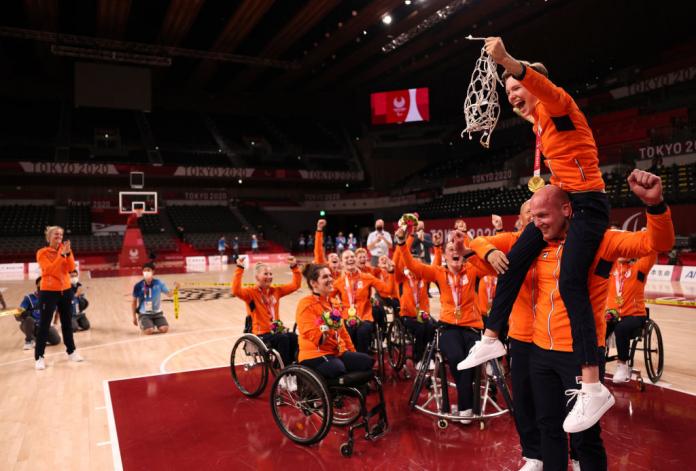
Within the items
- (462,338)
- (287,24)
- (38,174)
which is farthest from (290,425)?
(38,174)

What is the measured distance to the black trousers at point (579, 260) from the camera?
6.85 ft

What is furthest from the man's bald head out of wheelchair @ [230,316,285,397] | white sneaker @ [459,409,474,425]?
wheelchair @ [230,316,285,397]

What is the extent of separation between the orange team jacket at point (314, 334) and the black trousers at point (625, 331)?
274 cm

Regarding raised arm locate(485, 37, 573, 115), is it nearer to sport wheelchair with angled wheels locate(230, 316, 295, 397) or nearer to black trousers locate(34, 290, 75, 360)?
sport wheelchair with angled wheels locate(230, 316, 295, 397)

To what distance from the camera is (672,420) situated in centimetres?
401

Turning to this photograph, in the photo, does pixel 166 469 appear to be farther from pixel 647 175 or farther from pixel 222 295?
pixel 222 295

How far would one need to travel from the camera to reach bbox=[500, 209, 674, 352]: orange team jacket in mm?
1974

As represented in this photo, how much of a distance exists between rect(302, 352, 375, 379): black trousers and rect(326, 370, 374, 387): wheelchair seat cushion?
4 cm

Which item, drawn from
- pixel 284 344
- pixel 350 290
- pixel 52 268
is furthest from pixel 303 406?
pixel 52 268

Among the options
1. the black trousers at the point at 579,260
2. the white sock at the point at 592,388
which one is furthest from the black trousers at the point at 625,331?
the white sock at the point at 592,388

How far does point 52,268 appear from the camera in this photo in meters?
5.73

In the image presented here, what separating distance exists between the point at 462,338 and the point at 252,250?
73.0 ft

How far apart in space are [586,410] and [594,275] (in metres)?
0.58

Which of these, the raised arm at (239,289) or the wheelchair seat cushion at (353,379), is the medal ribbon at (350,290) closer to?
the raised arm at (239,289)
